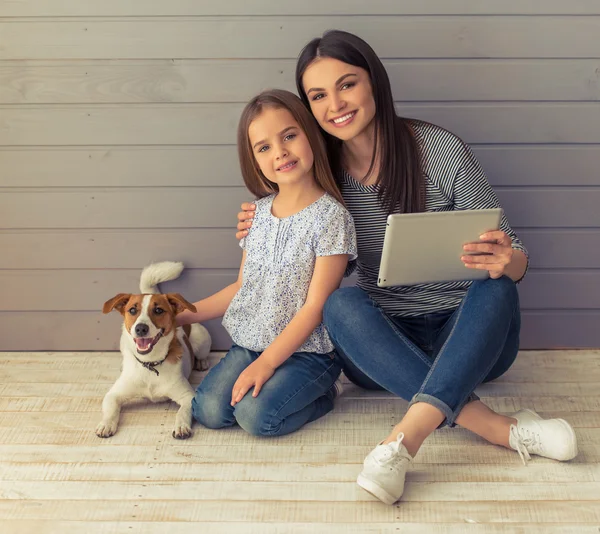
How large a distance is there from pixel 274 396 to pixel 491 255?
65cm

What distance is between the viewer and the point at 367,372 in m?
1.89

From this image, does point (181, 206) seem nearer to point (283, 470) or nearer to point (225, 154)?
point (225, 154)

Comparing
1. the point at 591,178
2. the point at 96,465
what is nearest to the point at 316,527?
the point at 96,465

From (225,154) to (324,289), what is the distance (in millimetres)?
649

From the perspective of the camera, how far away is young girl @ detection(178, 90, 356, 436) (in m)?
1.94

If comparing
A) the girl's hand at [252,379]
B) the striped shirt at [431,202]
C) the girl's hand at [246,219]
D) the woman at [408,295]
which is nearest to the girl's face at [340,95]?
the woman at [408,295]

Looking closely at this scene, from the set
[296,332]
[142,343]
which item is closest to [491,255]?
[296,332]

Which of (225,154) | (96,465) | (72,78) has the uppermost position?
(72,78)

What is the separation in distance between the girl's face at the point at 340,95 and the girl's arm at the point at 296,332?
34cm

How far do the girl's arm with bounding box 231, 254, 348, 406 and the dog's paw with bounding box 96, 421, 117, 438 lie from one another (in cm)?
34

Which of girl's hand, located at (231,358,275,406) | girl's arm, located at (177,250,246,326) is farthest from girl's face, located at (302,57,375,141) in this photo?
girl's hand, located at (231,358,275,406)

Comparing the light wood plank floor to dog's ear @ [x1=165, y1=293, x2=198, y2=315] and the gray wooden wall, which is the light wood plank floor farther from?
the gray wooden wall

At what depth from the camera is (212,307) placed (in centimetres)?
225

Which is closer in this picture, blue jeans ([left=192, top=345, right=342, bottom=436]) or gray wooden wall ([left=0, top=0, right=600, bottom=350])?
blue jeans ([left=192, top=345, right=342, bottom=436])
